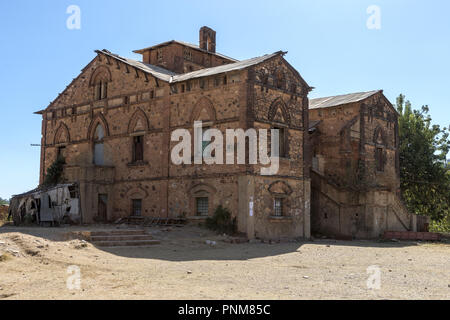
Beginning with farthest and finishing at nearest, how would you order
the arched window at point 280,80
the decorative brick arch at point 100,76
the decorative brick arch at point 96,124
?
the decorative brick arch at point 100,76, the decorative brick arch at point 96,124, the arched window at point 280,80

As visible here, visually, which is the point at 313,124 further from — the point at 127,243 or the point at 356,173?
the point at 127,243

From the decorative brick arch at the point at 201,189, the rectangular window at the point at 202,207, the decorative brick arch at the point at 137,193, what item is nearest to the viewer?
the decorative brick arch at the point at 201,189

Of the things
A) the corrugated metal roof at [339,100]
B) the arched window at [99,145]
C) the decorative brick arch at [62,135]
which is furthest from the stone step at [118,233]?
the corrugated metal roof at [339,100]

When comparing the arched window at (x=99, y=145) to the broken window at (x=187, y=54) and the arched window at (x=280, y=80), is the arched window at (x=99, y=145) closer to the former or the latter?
the broken window at (x=187, y=54)

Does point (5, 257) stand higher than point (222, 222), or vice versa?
point (222, 222)

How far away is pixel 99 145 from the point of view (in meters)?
30.3

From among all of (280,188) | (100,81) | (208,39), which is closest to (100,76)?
(100,81)

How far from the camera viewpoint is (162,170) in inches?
1050

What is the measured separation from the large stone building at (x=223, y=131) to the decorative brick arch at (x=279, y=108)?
5cm

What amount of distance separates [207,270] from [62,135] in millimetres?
20973

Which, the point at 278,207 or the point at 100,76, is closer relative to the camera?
the point at 278,207

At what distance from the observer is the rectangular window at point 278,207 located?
24.9 metres
